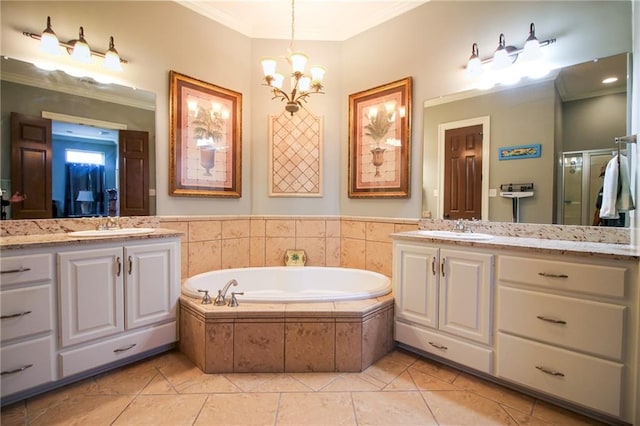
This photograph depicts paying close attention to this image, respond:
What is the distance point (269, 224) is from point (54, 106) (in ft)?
6.21

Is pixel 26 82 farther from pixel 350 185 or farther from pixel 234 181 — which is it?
pixel 350 185

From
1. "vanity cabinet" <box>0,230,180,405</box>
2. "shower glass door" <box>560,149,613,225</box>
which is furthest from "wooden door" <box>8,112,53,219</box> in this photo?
"shower glass door" <box>560,149,613,225</box>

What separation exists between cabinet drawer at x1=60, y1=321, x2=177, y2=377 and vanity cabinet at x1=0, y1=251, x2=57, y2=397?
0.08 metres

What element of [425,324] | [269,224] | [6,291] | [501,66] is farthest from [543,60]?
[6,291]

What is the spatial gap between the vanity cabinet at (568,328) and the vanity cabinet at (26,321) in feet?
8.42

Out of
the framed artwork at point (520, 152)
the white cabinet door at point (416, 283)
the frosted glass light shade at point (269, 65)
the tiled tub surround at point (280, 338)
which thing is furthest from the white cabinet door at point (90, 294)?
the framed artwork at point (520, 152)

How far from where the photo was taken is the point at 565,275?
153 centimetres

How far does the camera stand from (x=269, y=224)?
3117mm

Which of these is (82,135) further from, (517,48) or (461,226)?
(517,48)

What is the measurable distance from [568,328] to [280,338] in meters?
1.61

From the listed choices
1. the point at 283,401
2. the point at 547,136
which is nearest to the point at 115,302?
the point at 283,401

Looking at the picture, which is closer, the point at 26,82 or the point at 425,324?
the point at 26,82

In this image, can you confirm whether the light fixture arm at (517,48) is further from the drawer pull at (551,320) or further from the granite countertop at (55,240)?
the granite countertop at (55,240)

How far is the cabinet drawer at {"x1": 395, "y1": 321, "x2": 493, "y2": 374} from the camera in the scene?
5.93 ft
